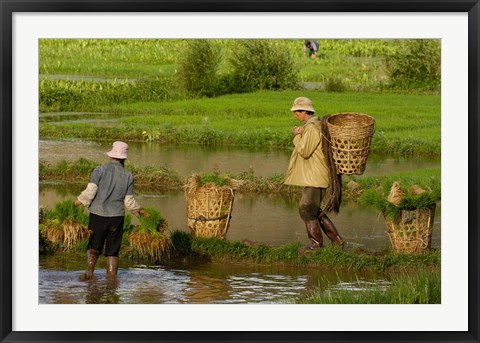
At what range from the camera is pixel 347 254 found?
11555 mm

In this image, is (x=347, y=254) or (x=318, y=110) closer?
(x=347, y=254)

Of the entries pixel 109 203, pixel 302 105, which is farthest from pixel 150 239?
pixel 302 105

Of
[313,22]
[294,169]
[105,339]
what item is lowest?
[105,339]

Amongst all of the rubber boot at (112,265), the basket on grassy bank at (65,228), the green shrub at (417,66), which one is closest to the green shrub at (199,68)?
the green shrub at (417,66)

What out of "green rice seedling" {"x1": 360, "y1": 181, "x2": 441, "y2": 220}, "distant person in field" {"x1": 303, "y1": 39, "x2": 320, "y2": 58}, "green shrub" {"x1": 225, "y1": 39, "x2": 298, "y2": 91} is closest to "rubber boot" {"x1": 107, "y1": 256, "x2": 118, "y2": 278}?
"green rice seedling" {"x1": 360, "y1": 181, "x2": 441, "y2": 220}

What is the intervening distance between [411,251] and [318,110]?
10.4 m

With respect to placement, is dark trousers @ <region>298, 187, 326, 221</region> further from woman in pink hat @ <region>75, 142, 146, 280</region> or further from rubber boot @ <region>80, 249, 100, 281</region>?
rubber boot @ <region>80, 249, 100, 281</region>

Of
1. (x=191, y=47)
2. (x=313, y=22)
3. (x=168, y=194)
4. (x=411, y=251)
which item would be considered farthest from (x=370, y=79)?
(x=313, y=22)

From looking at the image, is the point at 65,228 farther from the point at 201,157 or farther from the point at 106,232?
the point at 201,157

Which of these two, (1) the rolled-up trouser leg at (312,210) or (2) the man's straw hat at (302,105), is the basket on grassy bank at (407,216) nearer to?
(1) the rolled-up trouser leg at (312,210)

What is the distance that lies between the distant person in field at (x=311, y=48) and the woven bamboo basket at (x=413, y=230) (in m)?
19.3

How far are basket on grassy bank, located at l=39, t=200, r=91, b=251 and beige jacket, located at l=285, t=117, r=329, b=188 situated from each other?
2.09m

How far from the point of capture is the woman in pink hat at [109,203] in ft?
35.2

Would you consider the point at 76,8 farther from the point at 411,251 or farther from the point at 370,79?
the point at 370,79
